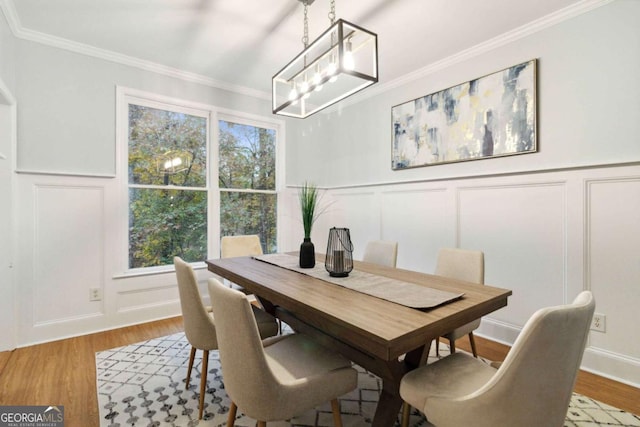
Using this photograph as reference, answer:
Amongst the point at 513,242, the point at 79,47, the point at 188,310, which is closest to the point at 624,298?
the point at 513,242

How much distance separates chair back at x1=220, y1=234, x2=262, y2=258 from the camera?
291 centimetres

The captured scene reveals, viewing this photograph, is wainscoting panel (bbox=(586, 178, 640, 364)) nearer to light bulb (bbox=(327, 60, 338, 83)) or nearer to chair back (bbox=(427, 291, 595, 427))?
chair back (bbox=(427, 291, 595, 427))

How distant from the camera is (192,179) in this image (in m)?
3.45

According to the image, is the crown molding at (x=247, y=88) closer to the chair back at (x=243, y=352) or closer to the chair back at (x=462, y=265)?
the chair back at (x=462, y=265)

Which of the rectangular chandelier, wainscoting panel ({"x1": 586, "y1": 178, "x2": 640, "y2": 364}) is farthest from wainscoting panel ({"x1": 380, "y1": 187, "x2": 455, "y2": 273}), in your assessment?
the rectangular chandelier

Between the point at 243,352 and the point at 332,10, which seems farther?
the point at 332,10

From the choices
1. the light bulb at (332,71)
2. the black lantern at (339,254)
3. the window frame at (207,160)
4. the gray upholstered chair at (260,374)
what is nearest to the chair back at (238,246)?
the window frame at (207,160)

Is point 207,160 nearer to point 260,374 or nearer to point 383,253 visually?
point 383,253

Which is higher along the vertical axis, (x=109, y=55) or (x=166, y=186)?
(x=109, y=55)

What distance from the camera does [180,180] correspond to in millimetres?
3375

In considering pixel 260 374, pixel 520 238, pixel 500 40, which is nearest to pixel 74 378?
pixel 260 374

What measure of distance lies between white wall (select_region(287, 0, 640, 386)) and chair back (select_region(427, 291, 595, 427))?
159 cm

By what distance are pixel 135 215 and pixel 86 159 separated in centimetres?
67

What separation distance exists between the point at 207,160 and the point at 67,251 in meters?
1.60
